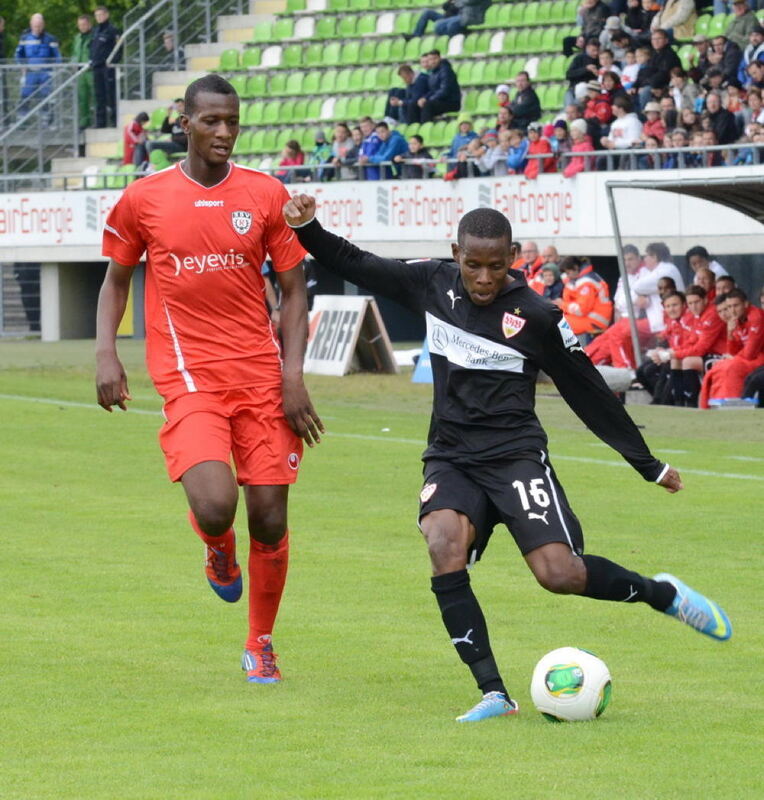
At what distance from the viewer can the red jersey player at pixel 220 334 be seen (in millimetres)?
6496

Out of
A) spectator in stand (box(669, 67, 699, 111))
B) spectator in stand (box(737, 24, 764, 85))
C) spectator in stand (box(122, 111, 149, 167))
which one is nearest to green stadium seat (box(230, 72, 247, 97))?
spectator in stand (box(122, 111, 149, 167))

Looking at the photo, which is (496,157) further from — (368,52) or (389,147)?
(368,52)

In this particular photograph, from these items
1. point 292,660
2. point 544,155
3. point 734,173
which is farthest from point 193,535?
point 544,155

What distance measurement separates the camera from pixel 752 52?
23797mm

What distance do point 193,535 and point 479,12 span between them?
22722 mm

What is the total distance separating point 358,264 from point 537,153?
18.6 m

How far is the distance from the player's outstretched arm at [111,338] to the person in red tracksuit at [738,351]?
12263mm

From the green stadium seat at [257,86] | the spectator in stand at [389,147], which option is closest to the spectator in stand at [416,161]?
the spectator in stand at [389,147]

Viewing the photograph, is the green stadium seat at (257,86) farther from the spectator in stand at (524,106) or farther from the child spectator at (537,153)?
the child spectator at (537,153)

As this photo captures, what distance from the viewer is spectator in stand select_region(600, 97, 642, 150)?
24047mm

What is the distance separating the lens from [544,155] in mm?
24609

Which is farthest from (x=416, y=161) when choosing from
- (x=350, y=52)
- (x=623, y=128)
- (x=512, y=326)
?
(x=512, y=326)

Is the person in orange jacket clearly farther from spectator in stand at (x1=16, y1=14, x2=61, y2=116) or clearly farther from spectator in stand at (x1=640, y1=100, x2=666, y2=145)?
spectator in stand at (x1=16, y1=14, x2=61, y2=116)

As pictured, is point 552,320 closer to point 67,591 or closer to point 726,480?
point 67,591
